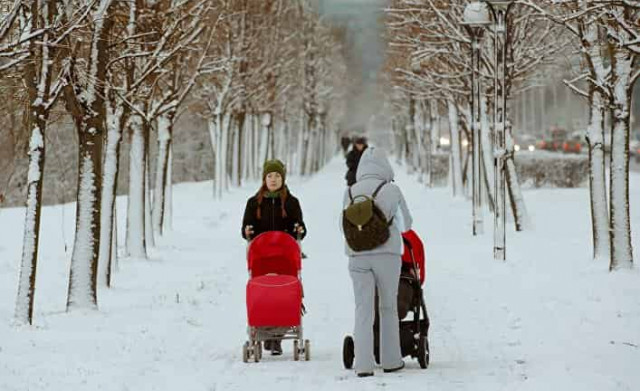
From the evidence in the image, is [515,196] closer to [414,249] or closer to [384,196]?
[414,249]

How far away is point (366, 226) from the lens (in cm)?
900

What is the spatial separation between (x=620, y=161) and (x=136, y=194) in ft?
30.3

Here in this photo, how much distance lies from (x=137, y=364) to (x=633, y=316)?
581cm

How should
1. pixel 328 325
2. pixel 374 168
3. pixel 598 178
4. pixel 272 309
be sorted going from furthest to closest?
pixel 598 178
pixel 328 325
pixel 272 309
pixel 374 168

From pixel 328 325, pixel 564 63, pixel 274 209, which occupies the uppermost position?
pixel 564 63

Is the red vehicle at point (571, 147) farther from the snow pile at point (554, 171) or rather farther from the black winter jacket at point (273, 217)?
the black winter jacket at point (273, 217)

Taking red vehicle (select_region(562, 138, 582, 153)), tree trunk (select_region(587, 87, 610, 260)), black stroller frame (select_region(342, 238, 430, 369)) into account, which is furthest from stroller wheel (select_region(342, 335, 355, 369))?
red vehicle (select_region(562, 138, 582, 153))

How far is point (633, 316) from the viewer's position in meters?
12.4

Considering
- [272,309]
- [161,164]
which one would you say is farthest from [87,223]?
[161,164]

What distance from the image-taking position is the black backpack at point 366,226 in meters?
8.99

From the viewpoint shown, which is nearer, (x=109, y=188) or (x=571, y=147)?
(x=109, y=188)

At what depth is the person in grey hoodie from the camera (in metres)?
9.05

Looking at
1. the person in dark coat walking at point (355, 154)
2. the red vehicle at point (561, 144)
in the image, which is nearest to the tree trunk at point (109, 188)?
the person in dark coat walking at point (355, 154)

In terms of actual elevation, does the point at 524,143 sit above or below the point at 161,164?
above
